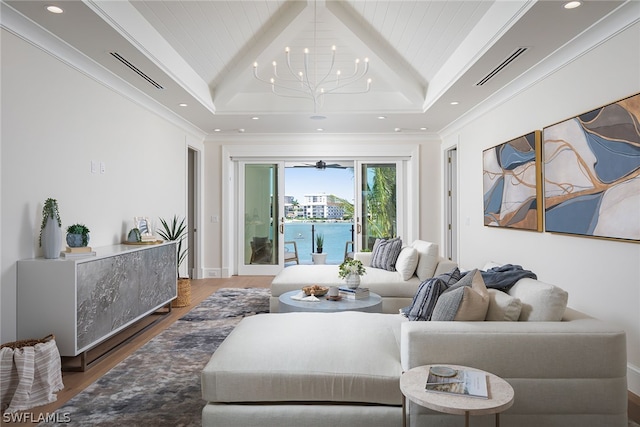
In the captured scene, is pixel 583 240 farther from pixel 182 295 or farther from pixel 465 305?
pixel 182 295

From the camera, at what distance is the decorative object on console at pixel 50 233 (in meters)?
2.96

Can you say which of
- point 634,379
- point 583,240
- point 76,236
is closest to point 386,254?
point 583,240

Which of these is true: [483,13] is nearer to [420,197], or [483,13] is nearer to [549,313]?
[549,313]

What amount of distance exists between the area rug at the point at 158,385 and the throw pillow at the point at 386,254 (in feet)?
6.19

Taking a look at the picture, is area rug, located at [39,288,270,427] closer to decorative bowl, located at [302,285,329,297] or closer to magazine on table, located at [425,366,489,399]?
decorative bowl, located at [302,285,329,297]

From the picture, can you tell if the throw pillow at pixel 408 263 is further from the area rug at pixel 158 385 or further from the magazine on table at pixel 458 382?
the magazine on table at pixel 458 382

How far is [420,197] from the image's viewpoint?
700 cm

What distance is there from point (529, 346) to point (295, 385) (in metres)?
1.12

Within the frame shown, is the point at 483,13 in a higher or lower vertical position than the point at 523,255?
higher

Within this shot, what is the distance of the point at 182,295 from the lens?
507 centimetres

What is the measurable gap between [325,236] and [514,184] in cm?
814

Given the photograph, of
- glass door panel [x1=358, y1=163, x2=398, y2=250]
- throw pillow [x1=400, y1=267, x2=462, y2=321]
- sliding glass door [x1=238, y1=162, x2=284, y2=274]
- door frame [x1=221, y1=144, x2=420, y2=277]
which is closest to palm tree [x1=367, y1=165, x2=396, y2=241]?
glass door panel [x1=358, y1=163, x2=398, y2=250]

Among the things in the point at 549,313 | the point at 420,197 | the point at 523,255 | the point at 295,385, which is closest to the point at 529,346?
the point at 549,313

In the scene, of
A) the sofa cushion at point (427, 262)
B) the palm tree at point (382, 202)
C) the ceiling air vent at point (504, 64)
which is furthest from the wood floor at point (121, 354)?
the palm tree at point (382, 202)
